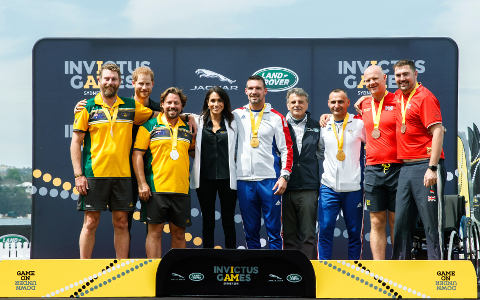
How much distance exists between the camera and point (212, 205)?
350 centimetres

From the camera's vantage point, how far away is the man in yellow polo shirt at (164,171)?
3.28 m

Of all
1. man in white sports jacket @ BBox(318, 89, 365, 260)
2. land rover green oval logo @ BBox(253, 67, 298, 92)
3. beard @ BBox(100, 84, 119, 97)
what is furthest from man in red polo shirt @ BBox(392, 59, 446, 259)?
beard @ BBox(100, 84, 119, 97)

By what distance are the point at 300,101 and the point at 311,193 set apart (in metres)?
0.81

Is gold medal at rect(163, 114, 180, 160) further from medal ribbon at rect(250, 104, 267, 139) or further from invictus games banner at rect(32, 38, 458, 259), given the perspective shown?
invictus games banner at rect(32, 38, 458, 259)

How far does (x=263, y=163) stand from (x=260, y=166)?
36 mm

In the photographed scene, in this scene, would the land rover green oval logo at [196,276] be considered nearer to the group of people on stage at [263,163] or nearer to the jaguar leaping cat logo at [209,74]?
the group of people on stage at [263,163]

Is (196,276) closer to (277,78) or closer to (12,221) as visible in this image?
(277,78)

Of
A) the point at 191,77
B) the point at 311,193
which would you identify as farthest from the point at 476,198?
the point at 191,77

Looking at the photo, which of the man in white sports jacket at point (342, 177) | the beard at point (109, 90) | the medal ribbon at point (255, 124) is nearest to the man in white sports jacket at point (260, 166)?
the medal ribbon at point (255, 124)

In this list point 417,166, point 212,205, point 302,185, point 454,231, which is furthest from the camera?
point 454,231

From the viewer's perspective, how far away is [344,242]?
175 inches

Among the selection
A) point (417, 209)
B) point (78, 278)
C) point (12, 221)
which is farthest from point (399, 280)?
point (12, 221)

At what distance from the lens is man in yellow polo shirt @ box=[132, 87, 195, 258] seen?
129 inches

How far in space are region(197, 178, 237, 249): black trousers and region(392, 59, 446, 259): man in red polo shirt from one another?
1263 mm
